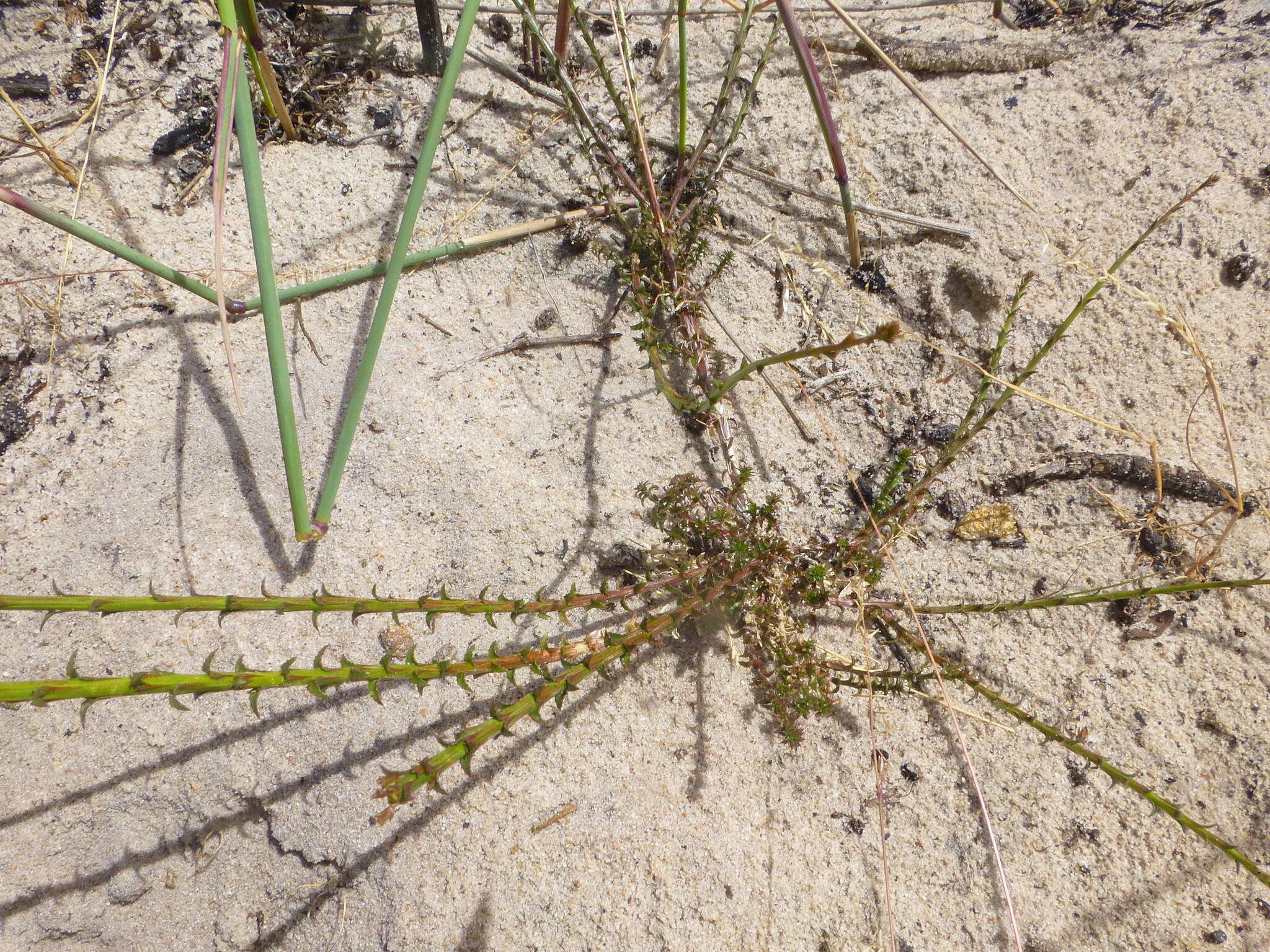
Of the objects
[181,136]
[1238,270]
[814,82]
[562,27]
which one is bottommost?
[181,136]

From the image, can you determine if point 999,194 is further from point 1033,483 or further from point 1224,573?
point 1224,573

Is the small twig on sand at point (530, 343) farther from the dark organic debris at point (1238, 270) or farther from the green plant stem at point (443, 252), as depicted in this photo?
the dark organic debris at point (1238, 270)

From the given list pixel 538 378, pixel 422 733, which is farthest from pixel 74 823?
pixel 538 378

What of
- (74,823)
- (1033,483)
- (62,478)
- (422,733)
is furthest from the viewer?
(1033,483)

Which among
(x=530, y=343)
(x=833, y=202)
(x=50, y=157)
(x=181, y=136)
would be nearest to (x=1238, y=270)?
(x=833, y=202)

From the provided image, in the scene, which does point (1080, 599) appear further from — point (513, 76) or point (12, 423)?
point (12, 423)

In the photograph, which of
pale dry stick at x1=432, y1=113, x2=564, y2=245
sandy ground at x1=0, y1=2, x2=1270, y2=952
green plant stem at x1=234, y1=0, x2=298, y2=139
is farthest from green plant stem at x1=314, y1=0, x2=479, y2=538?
green plant stem at x1=234, y1=0, x2=298, y2=139

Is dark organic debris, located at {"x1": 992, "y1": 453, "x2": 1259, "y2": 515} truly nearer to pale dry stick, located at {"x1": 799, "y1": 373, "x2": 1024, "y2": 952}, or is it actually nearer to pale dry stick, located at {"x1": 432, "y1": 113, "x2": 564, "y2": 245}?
pale dry stick, located at {"x1": 799, "y1": 373, "x2": 1024, "y2": 952}

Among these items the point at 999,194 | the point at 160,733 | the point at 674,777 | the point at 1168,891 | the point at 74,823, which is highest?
the point at 999,194
